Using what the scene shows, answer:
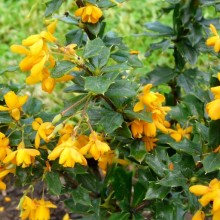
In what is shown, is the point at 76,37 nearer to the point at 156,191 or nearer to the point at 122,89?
the point at 122,89

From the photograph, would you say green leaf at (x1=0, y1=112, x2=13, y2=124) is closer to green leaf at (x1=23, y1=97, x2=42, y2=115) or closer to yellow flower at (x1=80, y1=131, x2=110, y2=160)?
green leaf at (x1=23, y1=97, x2=42, y2=115)

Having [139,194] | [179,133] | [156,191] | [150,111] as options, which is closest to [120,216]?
[139,194]

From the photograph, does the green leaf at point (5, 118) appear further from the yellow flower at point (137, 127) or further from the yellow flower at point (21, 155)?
the yellow flower at point (137, 127)

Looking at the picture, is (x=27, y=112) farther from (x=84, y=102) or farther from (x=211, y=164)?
(x=211, y=164)

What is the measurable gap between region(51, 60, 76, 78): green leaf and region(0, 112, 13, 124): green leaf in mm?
269

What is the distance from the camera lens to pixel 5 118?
1.49 m

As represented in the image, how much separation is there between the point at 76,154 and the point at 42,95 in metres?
2.00

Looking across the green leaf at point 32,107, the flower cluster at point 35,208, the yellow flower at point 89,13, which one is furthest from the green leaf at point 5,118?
the yellow flower at point 89,13

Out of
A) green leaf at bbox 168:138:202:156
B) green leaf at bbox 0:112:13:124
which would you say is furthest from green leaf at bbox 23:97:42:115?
green leaf at bbox 168:138:202:156

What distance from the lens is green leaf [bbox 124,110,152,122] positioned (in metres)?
1.41

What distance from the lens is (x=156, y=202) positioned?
1646mm

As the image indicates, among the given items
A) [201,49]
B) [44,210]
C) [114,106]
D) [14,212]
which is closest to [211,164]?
[114,106]

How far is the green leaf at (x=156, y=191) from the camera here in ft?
4.93

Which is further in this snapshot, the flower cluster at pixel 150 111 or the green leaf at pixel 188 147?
the green leaf at pixel 188 147
